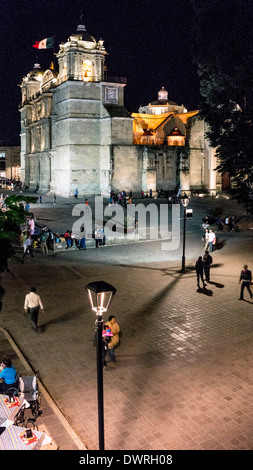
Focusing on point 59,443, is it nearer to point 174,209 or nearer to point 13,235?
point 13,235

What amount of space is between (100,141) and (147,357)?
1466 inches

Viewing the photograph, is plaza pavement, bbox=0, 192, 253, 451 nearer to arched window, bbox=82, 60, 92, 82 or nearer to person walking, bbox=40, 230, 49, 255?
person walking, bbox=40, 230, 49, 255

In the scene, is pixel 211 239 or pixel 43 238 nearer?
pixel 211 239

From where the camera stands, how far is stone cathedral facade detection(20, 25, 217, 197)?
138 ft

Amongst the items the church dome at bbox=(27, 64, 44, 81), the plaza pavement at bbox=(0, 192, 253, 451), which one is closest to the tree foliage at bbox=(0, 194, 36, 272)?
the plaza pavement at bbox=(0, 192, 253, 451)

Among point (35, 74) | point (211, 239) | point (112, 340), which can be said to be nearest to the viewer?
point (112, 340)

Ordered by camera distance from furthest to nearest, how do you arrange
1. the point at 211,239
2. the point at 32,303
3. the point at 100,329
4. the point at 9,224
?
the point at 211,239 → the point at 32,303 → the point at 9,224 → the point at 100,329

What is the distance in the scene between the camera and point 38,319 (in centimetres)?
1145

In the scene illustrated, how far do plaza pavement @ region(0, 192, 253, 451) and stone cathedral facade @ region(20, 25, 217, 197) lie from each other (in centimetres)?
2759

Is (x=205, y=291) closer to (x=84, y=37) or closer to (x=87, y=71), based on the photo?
(x=87, y=71)

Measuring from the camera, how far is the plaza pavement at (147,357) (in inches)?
262

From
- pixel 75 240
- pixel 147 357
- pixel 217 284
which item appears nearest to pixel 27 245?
pixel 75 240

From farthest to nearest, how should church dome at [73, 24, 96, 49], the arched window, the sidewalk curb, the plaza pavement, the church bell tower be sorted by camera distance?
1. the arched window
2. church dome at [73, 24, 96, 49]
3. the church bell tower
4. the plaza pavement
5. the sidewalk curb

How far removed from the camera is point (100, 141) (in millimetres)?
43844
